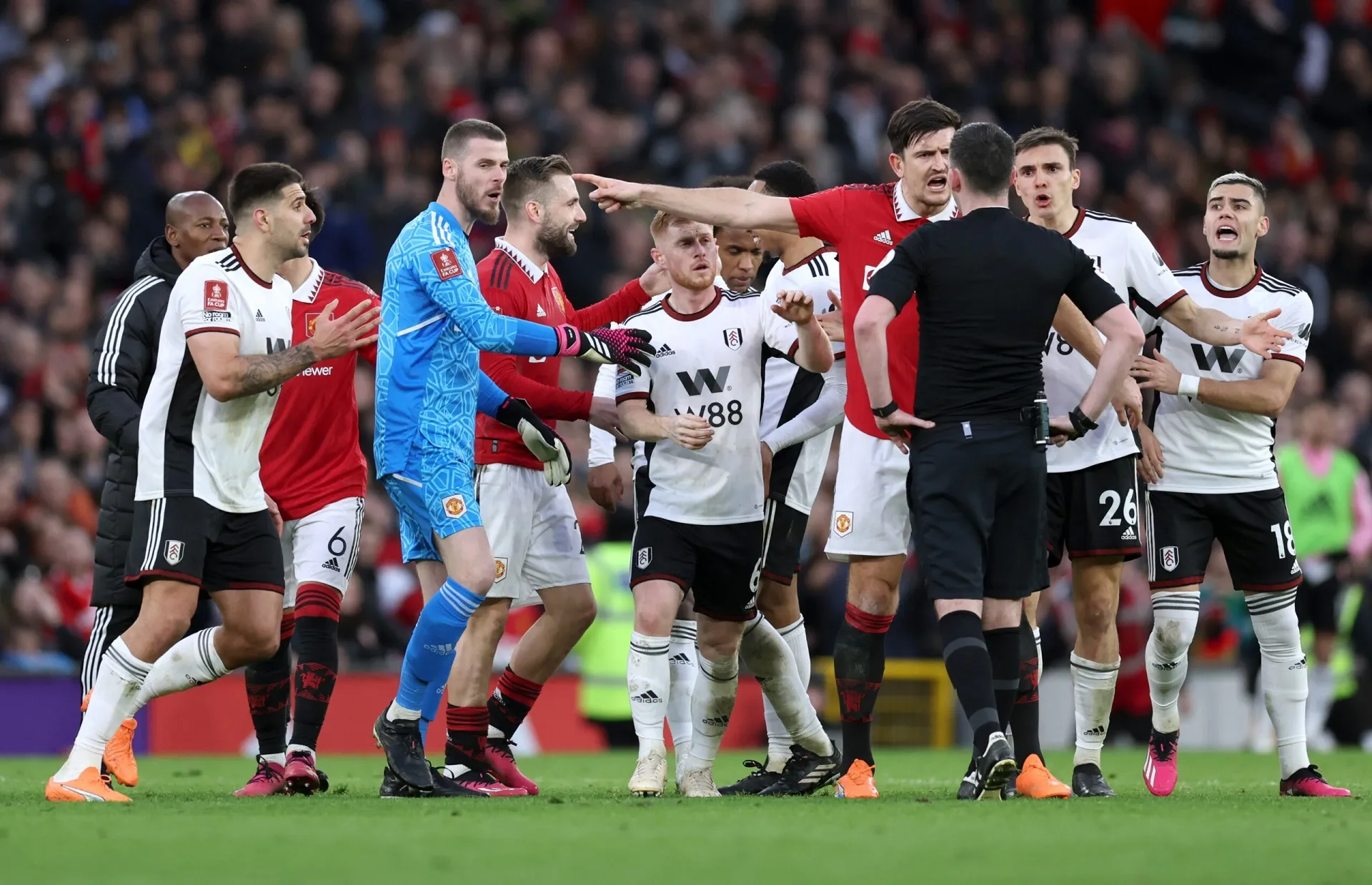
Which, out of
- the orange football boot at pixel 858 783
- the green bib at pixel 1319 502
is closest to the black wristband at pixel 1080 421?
the orange football boot at pixel 858 783

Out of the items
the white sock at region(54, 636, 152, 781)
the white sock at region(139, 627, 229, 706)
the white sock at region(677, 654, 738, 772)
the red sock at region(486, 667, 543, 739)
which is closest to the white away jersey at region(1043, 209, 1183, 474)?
the white sock at region(677, 654, 738, 772)

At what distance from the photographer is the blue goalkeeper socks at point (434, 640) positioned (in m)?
7.49

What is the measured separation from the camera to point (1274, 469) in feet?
28.0

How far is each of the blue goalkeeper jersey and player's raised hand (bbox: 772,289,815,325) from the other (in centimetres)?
91

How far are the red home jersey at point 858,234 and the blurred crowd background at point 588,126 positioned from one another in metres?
6.62

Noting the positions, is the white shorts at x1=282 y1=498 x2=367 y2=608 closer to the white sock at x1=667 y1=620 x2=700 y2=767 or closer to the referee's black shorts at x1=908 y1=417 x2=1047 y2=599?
the white sock at x1=667 y1=620 x2=700 y2=767

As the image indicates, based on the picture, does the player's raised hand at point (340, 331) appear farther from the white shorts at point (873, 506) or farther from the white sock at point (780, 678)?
the white sock at point (780, 678)

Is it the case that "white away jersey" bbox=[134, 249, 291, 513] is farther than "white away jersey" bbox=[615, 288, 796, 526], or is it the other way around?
"white away jersey" bbox=[615, 288, 796, 526]

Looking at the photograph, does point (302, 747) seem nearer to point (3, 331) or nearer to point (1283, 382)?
point (1283, 382)

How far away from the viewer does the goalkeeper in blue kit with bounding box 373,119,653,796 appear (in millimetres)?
7500

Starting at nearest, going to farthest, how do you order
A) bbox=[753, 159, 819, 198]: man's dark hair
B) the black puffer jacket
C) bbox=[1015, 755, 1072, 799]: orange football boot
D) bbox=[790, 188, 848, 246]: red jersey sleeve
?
1. bbox=[1015, 755, 1072, 799]: orange football boot
2. bbox=[790, 188, 848, 246]: red jersey sleeve
3. the black puffer jacket
4. bbox=[753, 159, 819, 198]: man's dark hair

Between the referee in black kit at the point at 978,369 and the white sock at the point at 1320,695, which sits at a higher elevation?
Result: the referee in black kit at the point at 978,369

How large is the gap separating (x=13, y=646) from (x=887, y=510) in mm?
7639

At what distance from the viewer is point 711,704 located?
26.8ft
